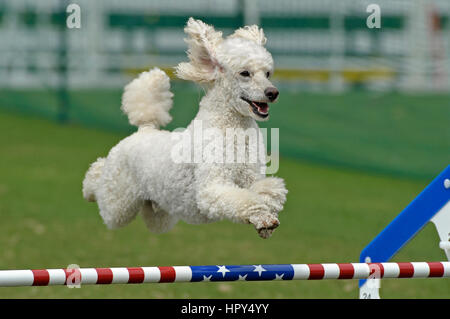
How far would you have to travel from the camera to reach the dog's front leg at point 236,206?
2965 mm

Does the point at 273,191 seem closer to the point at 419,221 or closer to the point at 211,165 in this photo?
the point at 211,165

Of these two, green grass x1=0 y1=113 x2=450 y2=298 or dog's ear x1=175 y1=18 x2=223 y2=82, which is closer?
dog's ear x1=175 y1=18 x2=223 y2=82

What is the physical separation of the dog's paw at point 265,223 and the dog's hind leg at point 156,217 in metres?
0.77

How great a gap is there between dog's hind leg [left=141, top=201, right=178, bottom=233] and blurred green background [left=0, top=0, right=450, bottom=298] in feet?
8.95

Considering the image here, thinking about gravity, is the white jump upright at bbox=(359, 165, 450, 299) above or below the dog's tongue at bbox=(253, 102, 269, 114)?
below

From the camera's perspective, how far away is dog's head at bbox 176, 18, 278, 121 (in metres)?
3.19

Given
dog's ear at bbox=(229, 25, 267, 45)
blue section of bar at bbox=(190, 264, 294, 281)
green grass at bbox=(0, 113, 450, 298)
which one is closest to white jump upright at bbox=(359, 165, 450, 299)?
blue section of bar at bbox=(190, 264, 294, 281)

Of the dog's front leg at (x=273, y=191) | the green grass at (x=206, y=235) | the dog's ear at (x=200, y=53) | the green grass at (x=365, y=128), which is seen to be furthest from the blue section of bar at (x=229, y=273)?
the green grass at (x=365, y=128)

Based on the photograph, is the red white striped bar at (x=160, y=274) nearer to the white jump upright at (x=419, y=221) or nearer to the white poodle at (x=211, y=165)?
the white poodle at (x=211, y=165)

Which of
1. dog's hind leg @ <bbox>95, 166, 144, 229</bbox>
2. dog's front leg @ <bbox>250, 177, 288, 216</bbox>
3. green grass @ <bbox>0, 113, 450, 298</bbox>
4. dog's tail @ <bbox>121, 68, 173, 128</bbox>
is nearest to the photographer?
dog's front leg @ <bbox>250, 177, 288, 216</bbox>

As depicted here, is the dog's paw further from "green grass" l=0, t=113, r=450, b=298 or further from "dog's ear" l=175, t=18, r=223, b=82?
"green grass" l=0, t=113, r=450, b=298

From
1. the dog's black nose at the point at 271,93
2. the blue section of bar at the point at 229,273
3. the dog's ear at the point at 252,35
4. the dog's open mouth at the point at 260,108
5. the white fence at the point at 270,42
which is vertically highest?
the white fence at the point at 270,42

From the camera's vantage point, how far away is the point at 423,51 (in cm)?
1520
